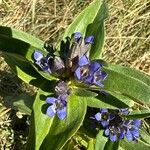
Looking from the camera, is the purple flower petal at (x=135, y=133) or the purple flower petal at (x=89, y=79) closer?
the purple flower petal at (x=89, y=79)

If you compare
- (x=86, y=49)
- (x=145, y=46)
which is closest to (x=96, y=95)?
(x=86, y=49)

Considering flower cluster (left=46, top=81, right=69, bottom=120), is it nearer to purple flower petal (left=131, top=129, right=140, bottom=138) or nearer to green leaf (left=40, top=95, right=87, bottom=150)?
green leaf (left=40, top=95, right=87, bottom=150)

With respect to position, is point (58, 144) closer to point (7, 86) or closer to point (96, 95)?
point (96, 95)

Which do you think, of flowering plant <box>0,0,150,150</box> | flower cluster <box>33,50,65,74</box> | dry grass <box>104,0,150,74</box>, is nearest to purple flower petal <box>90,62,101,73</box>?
flowering plant <box>0,0,150,150</box>

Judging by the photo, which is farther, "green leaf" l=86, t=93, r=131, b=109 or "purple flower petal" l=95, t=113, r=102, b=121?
"purple flower petal" l=95, t=113, r=102, b=121

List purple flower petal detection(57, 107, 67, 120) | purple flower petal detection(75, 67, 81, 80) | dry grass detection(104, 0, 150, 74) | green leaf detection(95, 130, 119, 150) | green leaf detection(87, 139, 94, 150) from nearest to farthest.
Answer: purple flower petal detection(75, 67, 81, 80) < purple flower petal detection(57, 107, 67, 120) < green leaf detection(95, 130, 119, 150) < green leaf detection(87, 139, 94, 150) < dry grass detection(104, 0, 150, 74)

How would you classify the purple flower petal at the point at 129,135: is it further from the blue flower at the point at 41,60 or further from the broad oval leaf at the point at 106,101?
the blue flower at the point at 41,60

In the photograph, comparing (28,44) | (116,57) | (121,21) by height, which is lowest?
(116,57)

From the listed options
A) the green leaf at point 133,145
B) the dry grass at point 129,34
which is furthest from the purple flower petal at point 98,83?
the dry grass at point 129,34
